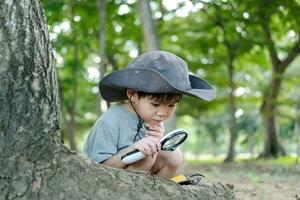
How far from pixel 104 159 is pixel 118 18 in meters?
10.4

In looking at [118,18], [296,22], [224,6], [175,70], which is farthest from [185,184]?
[224,6]

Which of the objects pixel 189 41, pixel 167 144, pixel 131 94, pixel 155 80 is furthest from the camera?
pixel 189 41

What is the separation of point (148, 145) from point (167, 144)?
0.14 m

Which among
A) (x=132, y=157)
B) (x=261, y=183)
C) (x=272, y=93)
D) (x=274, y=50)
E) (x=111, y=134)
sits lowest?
(x=261, y=183)

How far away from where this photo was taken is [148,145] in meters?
2.96

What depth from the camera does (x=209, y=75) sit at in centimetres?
1947

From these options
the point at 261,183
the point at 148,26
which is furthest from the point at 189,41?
the point at 261,183

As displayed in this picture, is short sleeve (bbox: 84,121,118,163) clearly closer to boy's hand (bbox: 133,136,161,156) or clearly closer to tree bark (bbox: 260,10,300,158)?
boy's hand (bbox: 133,136,161,156)

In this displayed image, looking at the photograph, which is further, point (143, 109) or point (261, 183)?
point (261, 183)

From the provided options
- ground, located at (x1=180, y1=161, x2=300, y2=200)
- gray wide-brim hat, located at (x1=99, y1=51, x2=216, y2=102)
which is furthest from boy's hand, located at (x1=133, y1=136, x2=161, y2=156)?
ground, located at (x1=180, y1=161, x2=300, y2=200)

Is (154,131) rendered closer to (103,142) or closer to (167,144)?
(167,144)

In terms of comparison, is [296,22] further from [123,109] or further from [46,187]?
[46,187]

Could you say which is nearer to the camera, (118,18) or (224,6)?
(118,18)

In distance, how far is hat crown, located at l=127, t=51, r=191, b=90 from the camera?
305 centimetres
